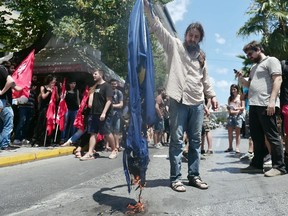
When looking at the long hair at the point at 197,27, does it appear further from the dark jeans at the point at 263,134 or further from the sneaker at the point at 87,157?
the sneaker at the point at 87,157

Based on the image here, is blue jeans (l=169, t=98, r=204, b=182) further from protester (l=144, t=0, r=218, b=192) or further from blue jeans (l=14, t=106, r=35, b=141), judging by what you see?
blue jeans (l=14, t=106, r=35, b=141)

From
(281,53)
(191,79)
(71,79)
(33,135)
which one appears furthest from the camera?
(281,53)

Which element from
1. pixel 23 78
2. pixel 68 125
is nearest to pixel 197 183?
pixel 23 78

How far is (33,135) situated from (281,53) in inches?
486

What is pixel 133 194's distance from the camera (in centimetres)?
366

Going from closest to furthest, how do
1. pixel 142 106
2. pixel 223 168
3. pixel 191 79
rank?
pixel 142 106 < pixel 191 79 < pixel 223 168

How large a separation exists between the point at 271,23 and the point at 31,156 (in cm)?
1407

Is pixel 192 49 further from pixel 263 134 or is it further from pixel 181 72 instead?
pixel 263 134

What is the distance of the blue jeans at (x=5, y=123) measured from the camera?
24.1ft

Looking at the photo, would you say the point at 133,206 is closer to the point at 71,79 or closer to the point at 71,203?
the point at 71,203

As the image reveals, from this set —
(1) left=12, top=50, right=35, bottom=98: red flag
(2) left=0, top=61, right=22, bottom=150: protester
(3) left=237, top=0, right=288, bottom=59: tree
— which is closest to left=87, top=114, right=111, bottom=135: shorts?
(2) left=0, top=61, right=22, bottom=150: protester

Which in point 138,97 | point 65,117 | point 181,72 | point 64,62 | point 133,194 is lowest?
point 133,194

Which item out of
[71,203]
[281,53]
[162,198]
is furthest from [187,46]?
[281,53]

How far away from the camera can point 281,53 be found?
16781 millimetres
